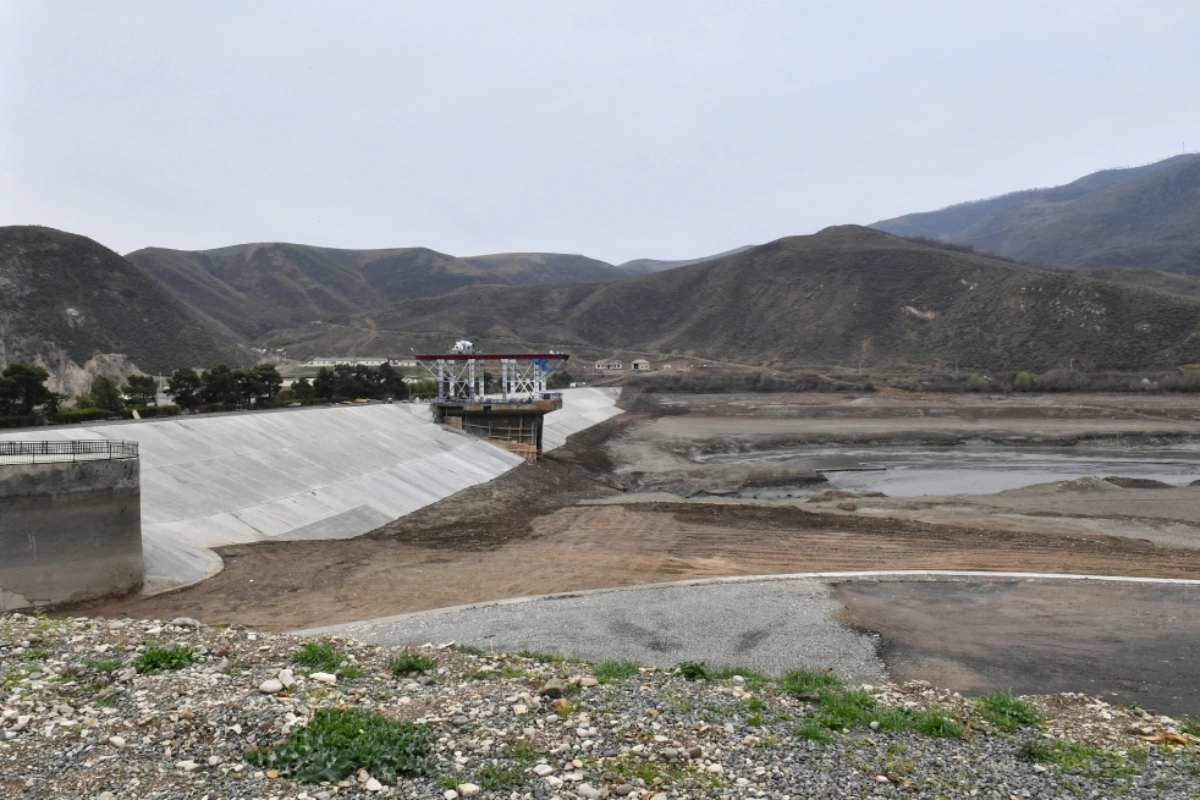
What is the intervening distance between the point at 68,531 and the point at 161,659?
28.6ft

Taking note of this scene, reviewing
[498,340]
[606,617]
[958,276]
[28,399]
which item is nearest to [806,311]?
[958,276]

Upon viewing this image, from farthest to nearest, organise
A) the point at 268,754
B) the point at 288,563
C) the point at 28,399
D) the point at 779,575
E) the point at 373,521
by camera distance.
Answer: the point at 28,399 < the point at 373,521 < the point at 288,563 < the point at 779,575 < the point at 268,754

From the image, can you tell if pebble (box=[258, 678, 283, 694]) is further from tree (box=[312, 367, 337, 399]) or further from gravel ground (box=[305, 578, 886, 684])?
tree (box=[312, 367, 337, 399])

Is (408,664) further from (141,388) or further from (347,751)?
(141,388)

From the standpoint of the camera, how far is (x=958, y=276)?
142000 mm

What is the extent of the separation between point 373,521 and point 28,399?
20.4 meters

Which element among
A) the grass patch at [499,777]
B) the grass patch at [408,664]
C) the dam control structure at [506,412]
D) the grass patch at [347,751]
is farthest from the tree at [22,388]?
the grass patch at [499,777]

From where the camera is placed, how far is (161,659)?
937 centimetres

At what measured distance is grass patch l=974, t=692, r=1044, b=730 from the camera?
9102 millimetres

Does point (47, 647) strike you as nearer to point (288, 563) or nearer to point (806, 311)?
point (288, 563)

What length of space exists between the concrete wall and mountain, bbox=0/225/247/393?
6760cm

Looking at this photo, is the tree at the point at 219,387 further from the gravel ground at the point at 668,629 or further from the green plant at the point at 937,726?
the green plant at the point at 937,726

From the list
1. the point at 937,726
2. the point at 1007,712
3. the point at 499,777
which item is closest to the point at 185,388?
the point at 499,777

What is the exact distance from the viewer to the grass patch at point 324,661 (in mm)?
9641
